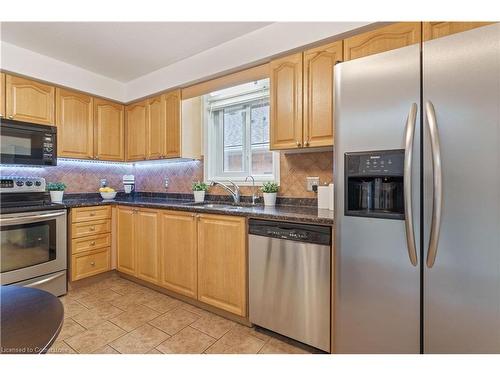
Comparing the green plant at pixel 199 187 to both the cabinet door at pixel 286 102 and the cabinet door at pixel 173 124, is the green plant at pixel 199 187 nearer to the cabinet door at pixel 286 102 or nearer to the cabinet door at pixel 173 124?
the cabinet door at pixel 173 124

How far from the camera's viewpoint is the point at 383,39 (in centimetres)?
168

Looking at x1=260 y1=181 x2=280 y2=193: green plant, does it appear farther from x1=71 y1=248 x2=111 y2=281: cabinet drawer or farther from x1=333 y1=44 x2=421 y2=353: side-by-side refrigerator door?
x1=71 y1=248 x2=111 y2=281: cabinet drawer

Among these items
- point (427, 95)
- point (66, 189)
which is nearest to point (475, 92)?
point (427, 95)

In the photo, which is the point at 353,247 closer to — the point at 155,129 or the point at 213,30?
the point at 213,30

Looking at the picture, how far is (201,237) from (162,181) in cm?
160

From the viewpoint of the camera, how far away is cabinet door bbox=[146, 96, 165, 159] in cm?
306

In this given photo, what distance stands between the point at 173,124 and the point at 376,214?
239 cm

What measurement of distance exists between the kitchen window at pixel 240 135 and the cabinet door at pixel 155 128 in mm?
523

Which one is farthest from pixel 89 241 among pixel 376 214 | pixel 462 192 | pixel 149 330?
pixel 462 192

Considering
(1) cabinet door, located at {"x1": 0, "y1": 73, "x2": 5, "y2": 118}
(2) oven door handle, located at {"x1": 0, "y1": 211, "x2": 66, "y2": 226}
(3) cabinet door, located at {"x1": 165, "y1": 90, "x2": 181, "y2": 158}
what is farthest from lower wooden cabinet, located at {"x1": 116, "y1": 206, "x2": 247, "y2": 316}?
(1) cabinet door, located at {"x1": 0, "y1": 73, "x2": 5, "y2": 118}

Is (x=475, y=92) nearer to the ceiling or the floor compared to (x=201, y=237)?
nearer to the ceiling

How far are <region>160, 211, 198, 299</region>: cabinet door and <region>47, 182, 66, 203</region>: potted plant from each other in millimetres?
1319

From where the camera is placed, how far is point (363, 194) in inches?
57.1

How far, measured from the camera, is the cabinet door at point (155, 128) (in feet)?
10.0
